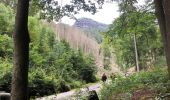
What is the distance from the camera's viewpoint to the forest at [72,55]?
409 inches

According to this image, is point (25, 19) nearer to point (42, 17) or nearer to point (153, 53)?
point (42, 17)

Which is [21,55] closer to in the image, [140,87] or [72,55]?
[140,87]

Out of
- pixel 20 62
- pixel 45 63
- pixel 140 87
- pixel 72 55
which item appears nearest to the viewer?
pixel 20 62

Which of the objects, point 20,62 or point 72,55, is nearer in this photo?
point 20,62

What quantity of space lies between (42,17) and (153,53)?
53.8 m

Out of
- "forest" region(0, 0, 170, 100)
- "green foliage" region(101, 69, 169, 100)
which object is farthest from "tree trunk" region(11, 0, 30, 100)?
"green foliage" region(101, 69, 169, 100)

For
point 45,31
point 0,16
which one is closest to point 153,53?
point 45,31

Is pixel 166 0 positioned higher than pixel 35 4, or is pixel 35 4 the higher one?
pixel 35 4

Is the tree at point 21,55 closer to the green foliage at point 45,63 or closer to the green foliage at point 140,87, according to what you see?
the green foliage at point 140,87

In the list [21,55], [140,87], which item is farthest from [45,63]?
[21,55]

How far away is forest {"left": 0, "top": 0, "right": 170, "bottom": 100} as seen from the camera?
10.4 metres

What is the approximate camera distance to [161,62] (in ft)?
132

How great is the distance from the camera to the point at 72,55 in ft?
169

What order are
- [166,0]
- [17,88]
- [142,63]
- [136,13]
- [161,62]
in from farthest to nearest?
[142,63]
[161,62]
[136,13]
[17,88]
[166,0]
